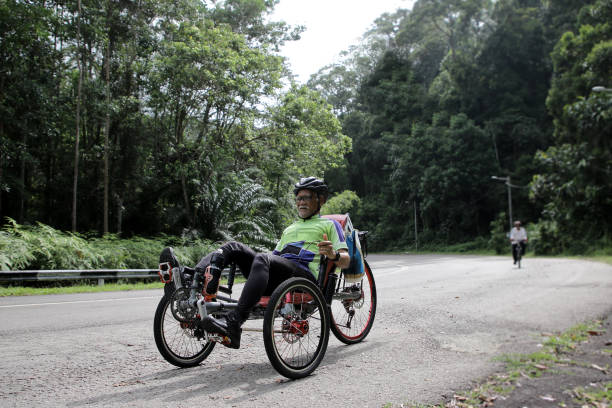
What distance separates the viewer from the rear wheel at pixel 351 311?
210 inches

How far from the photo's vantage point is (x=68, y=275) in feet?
43.4

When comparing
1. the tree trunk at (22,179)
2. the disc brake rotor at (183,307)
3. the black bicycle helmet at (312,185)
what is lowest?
the disc brake rotor at (183,307)

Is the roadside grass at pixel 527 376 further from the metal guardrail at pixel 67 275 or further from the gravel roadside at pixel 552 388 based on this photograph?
the metal guardrail at pixel 67 275

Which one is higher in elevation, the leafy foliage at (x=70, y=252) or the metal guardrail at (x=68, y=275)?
the leafy foliage at (x=70, y=252)

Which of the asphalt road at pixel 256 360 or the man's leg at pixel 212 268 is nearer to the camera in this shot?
the asphalt road at pixel 256 360

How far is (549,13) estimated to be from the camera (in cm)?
4744

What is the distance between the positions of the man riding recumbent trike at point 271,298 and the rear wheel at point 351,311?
2.64 ft

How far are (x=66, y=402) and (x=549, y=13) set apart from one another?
54.2 m

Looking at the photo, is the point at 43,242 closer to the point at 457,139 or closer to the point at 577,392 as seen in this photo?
the point at 577,392

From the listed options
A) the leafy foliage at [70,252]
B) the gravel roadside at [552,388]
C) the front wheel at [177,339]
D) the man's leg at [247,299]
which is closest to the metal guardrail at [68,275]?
the leafy foliage at [70,252]

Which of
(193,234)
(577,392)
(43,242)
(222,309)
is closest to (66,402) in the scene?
(222,309)

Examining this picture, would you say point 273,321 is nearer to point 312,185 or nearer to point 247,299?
point 247,299

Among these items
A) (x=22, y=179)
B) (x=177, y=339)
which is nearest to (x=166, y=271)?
(x=177, y=339)

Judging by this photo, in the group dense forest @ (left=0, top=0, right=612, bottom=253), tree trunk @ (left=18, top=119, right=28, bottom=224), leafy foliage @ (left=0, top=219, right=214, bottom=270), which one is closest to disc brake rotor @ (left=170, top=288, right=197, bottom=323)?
leafy foliage @ (left=0, top=219, right=214, bottom=270)
